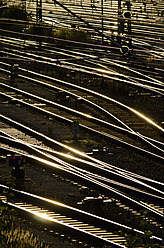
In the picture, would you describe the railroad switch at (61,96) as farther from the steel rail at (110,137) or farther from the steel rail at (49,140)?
the steel rail at (49,140)

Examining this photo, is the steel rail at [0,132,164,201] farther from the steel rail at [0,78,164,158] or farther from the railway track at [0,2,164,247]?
the steel rail at [0,78,164,158]

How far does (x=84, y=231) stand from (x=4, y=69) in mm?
21772

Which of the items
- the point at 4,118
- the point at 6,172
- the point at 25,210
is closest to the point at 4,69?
the point at 4,118

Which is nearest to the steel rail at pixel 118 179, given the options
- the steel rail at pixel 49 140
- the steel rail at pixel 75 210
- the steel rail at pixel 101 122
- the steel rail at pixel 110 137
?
the steel rail at pixel 49 140

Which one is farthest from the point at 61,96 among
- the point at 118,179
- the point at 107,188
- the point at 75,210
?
the point at 75,210

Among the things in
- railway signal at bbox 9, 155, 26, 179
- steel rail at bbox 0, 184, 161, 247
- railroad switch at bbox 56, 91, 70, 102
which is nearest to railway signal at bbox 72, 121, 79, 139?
railway signal at bbox 9, 155, 26, 179

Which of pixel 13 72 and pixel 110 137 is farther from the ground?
pixel 13 72

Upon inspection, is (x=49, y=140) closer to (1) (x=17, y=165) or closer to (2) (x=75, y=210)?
(1) (x=17, y=165)

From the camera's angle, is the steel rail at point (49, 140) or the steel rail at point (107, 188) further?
the steel rail at point (49, 140)

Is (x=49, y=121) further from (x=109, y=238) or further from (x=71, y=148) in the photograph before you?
(x=109, y=238)

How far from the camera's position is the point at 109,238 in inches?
406

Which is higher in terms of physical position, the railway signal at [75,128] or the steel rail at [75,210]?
the railway signal at [75,128]

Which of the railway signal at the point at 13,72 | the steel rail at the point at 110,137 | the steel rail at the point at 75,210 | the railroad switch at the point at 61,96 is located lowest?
the steel rail at the point at 110,137

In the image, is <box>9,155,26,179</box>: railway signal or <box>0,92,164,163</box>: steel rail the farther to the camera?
<box>0,92,164,163</box>: steel rail
